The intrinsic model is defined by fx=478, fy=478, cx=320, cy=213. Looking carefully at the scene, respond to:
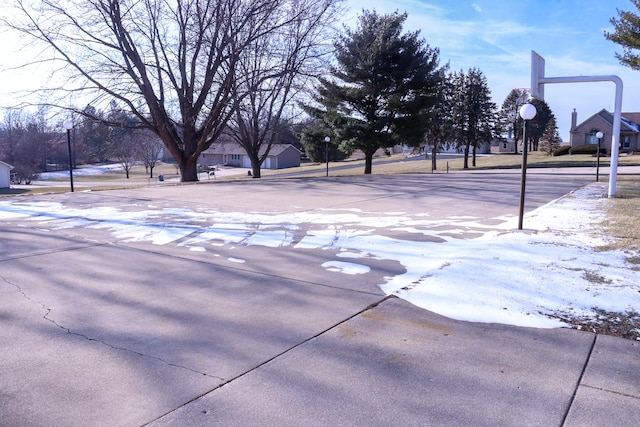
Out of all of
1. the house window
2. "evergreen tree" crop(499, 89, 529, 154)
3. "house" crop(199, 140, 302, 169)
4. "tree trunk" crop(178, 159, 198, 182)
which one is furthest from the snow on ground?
"house" crop(199, 140, 302, 169)

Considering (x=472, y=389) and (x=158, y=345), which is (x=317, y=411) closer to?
(x=472, y=389)

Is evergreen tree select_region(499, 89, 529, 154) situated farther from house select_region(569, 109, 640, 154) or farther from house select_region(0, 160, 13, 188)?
house select_region(0, 160, 13, 188)

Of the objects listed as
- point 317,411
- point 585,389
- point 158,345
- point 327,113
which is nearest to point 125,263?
point 158,345

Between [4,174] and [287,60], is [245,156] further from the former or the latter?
[287,60]

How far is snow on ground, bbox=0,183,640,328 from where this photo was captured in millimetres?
4633

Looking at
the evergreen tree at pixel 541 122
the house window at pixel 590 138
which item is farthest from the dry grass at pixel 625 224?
the evergreen tree at pixel 541 122

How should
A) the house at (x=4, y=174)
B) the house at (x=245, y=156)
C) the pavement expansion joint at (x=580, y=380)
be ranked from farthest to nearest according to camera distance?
the house at (x=245, y=156) → the house at (x=4, y=174) → the pavement expansion joint at (x=580, y=380)

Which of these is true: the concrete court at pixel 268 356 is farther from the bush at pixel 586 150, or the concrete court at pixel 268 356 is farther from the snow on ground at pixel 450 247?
the bush at pixel 586 150

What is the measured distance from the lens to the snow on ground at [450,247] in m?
4.63

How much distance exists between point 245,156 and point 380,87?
5583cm

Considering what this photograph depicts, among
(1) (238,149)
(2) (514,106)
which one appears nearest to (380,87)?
(2) (514,106)

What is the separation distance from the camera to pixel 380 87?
1161 inches

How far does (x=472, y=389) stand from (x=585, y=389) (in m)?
0.73

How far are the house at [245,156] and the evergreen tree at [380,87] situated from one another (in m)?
39.0
